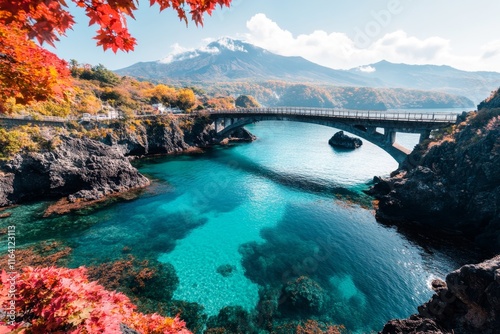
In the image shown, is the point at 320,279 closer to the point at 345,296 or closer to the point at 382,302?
the point at 345,296

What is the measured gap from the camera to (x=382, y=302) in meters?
A: 15.3

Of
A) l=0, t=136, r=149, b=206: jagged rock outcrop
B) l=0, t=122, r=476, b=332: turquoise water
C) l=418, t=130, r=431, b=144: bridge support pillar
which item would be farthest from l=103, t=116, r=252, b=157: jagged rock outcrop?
l=418, t=130, r=431, b=144: bridge support pillar

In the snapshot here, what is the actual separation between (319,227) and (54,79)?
23923 mm

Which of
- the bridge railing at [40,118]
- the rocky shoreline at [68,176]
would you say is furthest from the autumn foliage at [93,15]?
the bridge railing at [40,118]

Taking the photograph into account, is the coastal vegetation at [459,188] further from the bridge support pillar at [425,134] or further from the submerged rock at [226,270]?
the submerged rock at [226,270]

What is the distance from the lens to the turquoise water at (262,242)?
15.6 metres

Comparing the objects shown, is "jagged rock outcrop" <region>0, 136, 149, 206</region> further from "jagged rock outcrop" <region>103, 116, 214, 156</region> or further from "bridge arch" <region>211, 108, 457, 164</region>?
"bridge arch" <region>211, 108, 457, 164</region>

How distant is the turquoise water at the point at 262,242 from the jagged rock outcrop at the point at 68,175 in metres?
2.60

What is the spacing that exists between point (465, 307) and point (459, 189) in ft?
58.4

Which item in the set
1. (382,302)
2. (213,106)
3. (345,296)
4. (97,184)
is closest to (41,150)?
(97,184)

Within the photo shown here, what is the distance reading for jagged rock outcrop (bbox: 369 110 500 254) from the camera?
70.4 ft

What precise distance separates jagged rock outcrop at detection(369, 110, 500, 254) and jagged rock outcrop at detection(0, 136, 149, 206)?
34.2m

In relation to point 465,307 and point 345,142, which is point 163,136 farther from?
point 465,307

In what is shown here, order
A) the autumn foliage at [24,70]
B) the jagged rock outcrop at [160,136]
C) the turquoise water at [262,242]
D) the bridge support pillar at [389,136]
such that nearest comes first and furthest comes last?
the autumn foliage at [24,70], the turquoise water at [262,242], the bridge support pillar at [389,136], the jagged rock outcrop at [160,136]
